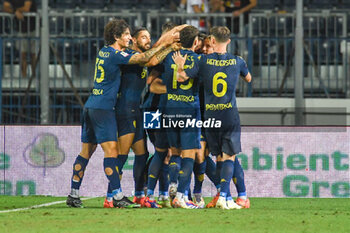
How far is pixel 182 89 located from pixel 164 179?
1.02m

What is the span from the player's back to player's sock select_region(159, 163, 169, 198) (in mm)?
879

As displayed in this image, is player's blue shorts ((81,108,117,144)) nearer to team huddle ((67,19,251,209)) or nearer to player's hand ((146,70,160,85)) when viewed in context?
team huddle ((67,19,251,209))

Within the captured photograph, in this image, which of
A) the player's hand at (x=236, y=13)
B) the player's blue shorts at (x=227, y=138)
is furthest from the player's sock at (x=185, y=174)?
the player's hand at (x=236, y=13)

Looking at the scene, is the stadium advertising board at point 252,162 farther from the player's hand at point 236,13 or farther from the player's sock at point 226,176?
the player's hand at point 236,13

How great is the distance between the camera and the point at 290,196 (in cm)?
1052

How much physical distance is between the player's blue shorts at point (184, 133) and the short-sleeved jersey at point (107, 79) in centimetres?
58

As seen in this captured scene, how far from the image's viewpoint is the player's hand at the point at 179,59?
8062 mm

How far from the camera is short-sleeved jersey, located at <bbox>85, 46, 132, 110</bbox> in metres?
8.01

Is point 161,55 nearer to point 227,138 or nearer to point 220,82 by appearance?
point 220,82

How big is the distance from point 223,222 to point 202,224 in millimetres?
245

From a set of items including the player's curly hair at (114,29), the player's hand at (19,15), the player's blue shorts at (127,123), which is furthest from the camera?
the player's hand at (19,15)

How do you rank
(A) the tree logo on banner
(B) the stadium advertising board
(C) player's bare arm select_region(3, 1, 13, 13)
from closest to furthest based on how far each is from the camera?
(B) the stadium advertising board → (A) the tree logo on banner → (C) player's bare arm select_region(3, 1, 13, 13)

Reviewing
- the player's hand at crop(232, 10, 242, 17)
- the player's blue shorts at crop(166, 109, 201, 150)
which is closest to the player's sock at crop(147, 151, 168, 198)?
the player's blue shorts at crop(166, 109, 201, 150)

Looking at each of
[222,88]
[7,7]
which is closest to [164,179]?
[222,88]
